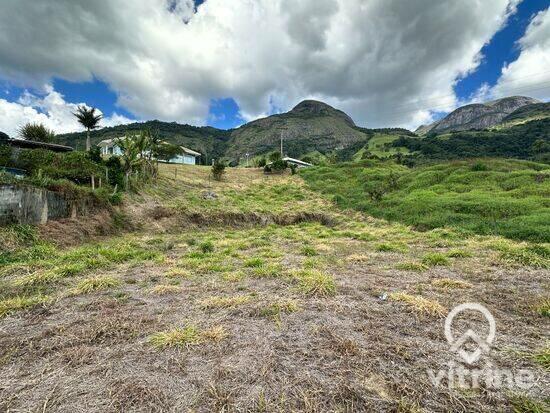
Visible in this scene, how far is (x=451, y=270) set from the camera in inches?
378

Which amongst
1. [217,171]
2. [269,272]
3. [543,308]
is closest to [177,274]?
[269,272]

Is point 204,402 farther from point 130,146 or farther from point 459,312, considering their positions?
point 130,146

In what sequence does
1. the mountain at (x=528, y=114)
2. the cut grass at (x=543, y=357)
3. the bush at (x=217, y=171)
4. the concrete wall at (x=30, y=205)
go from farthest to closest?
the mountain at (x=528, y=114) < the bush at (x=217, y=171) < the concrete wall at (x=30, y=205) < the cut grass at (x=543, y=357)

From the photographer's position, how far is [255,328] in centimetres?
539

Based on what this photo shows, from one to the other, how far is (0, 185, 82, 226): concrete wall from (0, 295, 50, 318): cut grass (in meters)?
8.08

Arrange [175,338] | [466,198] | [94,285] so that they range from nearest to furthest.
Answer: [175,338] → [94,285] → [466,198]

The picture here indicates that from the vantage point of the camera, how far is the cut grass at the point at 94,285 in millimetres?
7422

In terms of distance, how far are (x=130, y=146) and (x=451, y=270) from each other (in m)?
27.8

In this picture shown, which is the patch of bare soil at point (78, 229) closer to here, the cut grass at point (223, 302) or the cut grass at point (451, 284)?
the cut grass at point (223, 302)

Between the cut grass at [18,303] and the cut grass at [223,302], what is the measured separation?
12.0 feet

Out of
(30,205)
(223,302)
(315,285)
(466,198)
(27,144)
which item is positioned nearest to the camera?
(223,302)

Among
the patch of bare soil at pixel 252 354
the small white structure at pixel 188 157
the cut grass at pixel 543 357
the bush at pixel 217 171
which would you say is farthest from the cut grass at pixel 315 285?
the small white structure at pixel 188 157

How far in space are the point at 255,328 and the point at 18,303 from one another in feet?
17.4

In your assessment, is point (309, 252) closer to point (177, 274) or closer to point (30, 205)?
point (177, 274)
